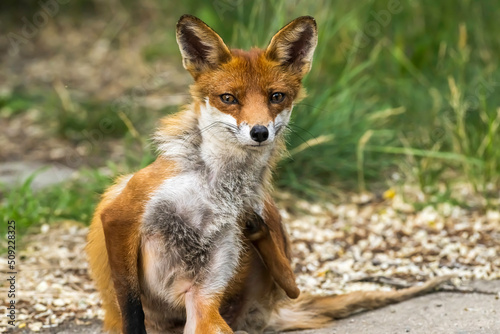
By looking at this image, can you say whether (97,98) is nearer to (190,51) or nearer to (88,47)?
(88,47)

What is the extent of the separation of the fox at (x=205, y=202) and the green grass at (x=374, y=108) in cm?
175

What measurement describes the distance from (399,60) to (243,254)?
441 cm

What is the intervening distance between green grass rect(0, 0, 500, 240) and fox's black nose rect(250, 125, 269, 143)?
6.79ft

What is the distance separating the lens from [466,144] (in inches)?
238

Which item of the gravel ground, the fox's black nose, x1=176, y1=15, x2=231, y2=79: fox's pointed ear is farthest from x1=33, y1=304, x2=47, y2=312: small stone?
the fox's black nose

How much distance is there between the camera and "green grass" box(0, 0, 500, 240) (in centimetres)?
611

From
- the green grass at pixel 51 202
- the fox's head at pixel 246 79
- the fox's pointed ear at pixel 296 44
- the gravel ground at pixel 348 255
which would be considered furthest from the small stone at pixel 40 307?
the fox's pointed ear at pixel 296 44

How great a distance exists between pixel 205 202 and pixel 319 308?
1092 millimetres

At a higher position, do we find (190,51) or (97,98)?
(190,51)

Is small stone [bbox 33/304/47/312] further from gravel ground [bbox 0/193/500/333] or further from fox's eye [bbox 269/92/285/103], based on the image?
fox's eye [bbox 269/92/285/103]

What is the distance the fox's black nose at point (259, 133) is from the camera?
3.38 meters

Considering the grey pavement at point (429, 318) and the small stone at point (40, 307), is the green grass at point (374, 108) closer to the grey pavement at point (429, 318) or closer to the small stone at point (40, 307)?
the small stone at point (40, 307)

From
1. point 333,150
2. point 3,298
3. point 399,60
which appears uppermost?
point 399,60

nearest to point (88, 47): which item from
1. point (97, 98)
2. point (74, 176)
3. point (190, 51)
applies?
point (97, 98)
